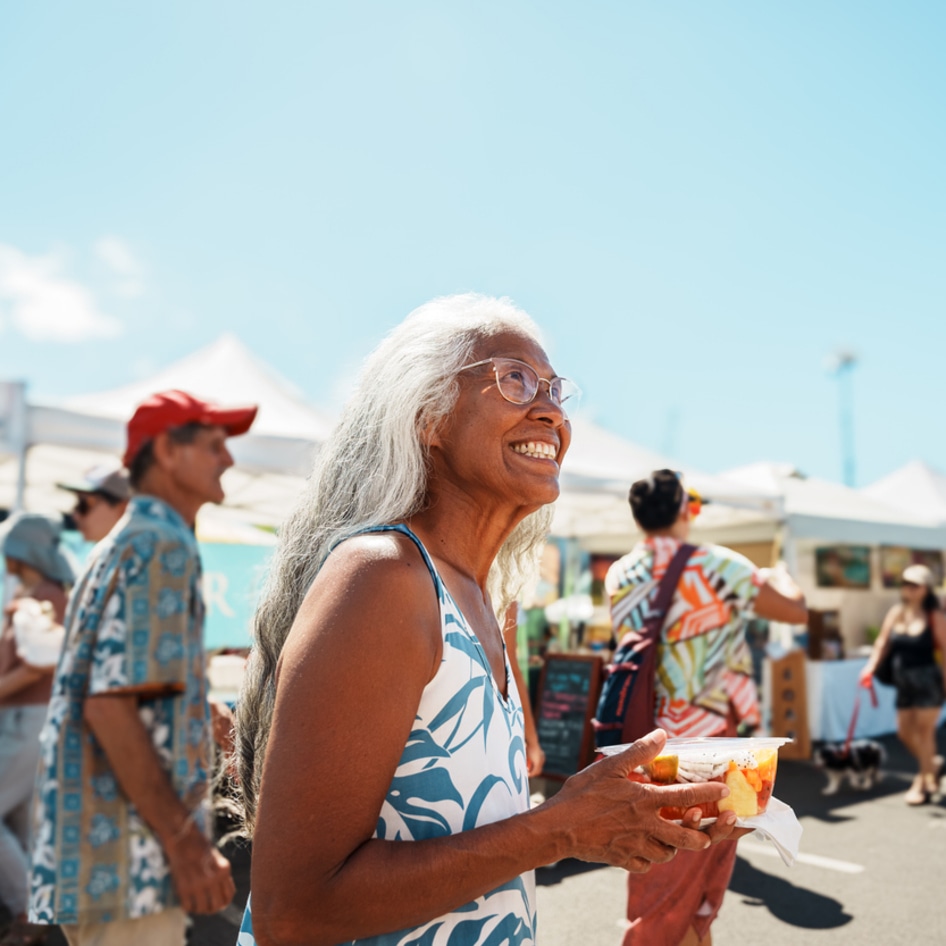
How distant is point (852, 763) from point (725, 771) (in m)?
6.60

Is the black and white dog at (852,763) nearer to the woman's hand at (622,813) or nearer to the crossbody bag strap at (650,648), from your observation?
the crossbody bag strap at (650,648)

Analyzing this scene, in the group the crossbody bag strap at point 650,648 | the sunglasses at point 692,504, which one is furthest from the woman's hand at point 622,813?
the sunglasses at point 692,504

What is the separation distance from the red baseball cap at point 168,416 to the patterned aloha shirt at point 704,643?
1.69 m

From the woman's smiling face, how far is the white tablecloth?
28.2 feet

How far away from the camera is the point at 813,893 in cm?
448

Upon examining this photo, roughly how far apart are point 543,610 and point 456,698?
6.73 m

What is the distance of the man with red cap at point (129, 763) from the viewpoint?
1814 mm

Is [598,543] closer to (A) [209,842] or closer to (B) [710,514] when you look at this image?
(B) [710,514]

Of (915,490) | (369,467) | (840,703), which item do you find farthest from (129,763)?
(915,490)

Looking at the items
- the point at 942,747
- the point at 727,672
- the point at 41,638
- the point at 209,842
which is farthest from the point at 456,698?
the point at 942,747

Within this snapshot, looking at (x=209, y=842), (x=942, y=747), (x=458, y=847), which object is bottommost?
(x=942, y=747)

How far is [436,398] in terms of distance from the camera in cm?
132

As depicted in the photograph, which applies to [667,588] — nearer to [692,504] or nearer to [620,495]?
[692,504]

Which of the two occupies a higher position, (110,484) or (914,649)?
(110,484)
